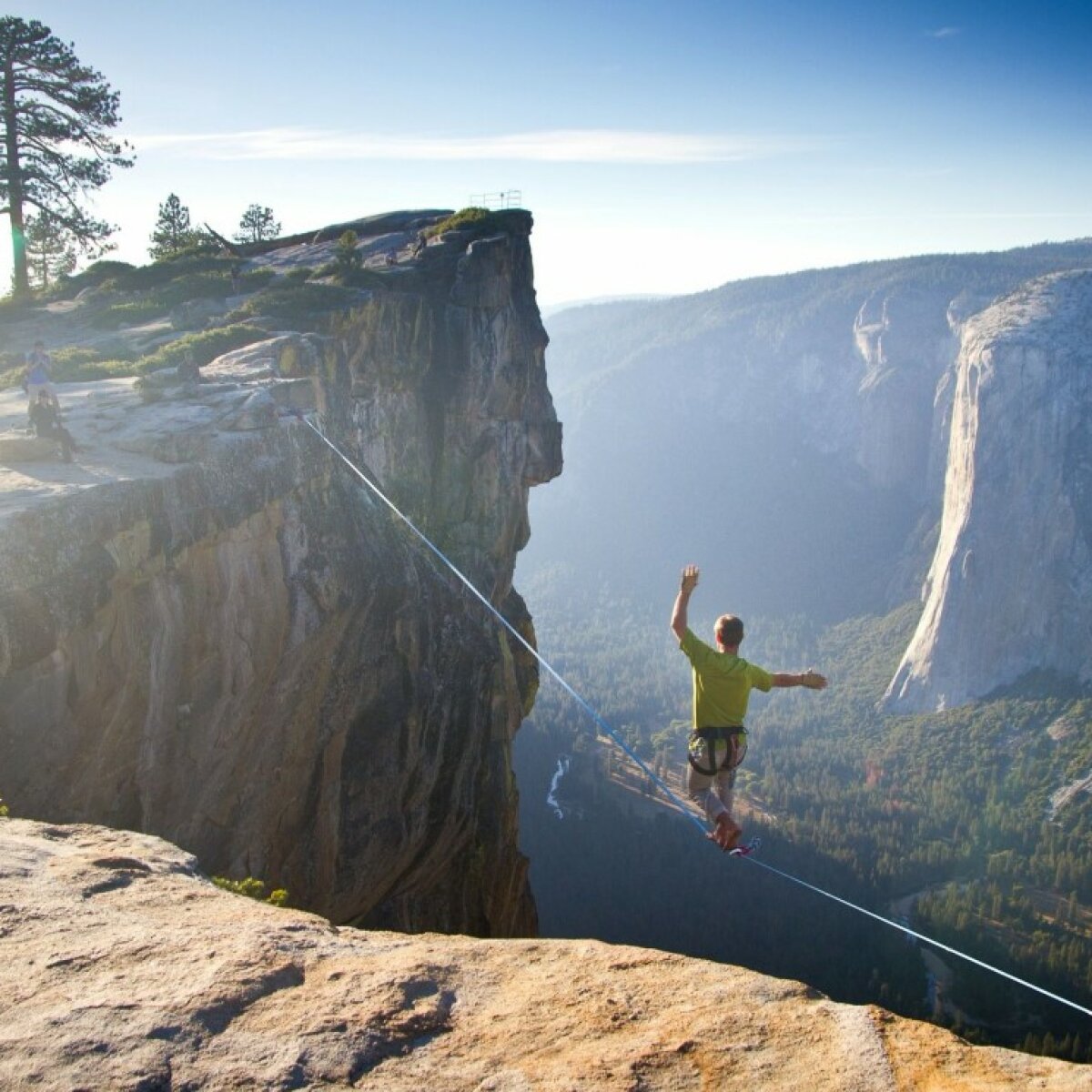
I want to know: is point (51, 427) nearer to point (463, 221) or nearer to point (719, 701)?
point (719, 701)

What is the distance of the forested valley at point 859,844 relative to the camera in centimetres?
6191

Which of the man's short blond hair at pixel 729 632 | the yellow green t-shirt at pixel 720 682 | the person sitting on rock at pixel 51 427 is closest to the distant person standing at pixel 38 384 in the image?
the person sitting on rock at pixel 51 427

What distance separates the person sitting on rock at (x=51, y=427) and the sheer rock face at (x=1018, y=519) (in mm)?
113486

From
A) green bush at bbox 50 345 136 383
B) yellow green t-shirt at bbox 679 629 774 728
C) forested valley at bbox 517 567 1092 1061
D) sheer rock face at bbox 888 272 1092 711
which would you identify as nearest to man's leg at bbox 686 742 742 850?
yellow green t-shirt at bbox 679 629 774 728

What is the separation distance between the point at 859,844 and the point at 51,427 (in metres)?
83.7

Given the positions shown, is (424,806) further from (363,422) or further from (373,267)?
(373,267)

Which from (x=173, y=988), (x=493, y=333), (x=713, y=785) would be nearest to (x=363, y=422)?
(x=493, y=333)

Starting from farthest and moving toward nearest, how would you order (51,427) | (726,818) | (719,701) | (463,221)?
(463,221) → (51,427) → (726,818) → (719,701)

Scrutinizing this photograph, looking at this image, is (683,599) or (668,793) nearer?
(683,599)

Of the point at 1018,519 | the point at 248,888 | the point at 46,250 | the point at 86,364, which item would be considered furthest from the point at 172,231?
the point at 1018,519

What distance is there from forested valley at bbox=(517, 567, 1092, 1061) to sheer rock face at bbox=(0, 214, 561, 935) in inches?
1666

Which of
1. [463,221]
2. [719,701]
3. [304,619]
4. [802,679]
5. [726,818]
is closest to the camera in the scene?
[802,679]

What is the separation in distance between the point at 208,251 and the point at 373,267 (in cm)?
902

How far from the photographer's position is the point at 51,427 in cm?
1403
